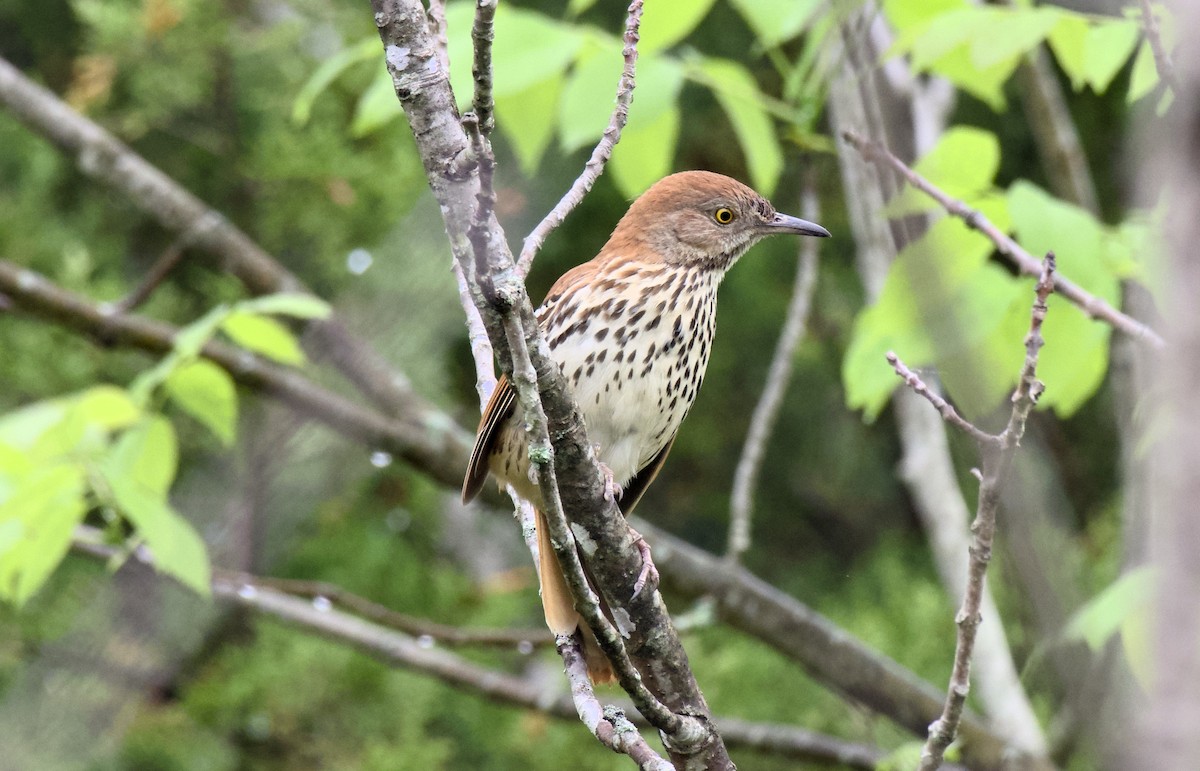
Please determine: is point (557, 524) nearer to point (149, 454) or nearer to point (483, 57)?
point (483, 57)

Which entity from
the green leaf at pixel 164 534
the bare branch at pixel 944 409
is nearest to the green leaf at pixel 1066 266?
the bare branch at pixel 944 409

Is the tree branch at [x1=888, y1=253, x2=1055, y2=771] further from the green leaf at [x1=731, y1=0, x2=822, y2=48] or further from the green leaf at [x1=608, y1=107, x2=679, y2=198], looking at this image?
the green leaf at [x1=608, y1=107, x2=679, y2=198]

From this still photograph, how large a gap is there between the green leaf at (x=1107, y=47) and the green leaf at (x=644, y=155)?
1205 millimetres

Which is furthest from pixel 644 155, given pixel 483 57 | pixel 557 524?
pixel 483 57

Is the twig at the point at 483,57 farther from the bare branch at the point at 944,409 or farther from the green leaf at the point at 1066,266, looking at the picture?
the green leaf at the point at 1066,266

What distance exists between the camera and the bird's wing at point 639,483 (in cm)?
331

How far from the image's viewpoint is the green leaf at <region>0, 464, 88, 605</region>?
320cm

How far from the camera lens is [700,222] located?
135 inches

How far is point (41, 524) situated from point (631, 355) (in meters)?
1.55

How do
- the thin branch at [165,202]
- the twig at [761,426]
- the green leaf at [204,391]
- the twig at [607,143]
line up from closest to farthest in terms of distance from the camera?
the twig at [607,143]
the green leaf at [204,391]
the twig at [761,426]
the thin branch at [165,202]

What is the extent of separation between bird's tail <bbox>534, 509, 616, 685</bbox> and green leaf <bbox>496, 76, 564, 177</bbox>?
51.0 inches

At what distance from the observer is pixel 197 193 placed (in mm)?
6512

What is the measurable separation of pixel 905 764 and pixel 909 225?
1.54 m

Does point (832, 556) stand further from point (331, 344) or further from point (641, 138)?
point (641, 138)
